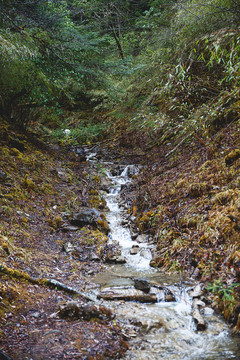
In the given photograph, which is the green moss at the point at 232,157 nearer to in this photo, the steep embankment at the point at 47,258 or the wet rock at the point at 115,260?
the wet rock at the point at 115,260

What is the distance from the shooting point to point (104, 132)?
12.5 m

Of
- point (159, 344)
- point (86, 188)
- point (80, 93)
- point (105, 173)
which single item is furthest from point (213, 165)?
point (80, 93)

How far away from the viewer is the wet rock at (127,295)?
2914mm

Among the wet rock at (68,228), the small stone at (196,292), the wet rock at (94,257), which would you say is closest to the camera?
the small stone at (196,292)

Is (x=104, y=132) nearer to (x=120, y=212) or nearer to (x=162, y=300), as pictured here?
(x=120, y=212)

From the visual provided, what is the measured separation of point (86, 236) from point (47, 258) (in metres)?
1.24

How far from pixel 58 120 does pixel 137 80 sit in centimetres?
586

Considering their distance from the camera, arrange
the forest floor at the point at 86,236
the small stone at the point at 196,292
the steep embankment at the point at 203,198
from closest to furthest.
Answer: the forest floor at the point at 86,236 → the small stone at the point at 196,292 → the steep embankment at the point at 203,198

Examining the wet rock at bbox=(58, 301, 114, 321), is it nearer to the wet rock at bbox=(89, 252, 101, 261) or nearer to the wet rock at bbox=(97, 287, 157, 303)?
the wet rock at bbox=(97, 287, 157, 303)

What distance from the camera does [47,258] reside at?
3.63m

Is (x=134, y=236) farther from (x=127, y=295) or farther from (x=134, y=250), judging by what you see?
(x=127, y=295)

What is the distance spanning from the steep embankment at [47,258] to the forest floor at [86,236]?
1cm

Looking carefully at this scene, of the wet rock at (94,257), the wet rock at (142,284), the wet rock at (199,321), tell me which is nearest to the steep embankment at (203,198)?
the wet rock at (199,321)

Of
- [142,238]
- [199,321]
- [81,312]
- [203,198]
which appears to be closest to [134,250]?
[142,238]
